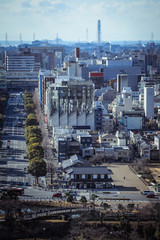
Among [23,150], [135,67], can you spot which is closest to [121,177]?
Answer: [23,150]

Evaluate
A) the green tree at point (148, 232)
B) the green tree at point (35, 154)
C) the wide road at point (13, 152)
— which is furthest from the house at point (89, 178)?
the green tree at point (148, 232)

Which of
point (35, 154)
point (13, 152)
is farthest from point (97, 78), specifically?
point (35, 154)

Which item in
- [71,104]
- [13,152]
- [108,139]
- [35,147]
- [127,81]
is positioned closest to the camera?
[35,147]

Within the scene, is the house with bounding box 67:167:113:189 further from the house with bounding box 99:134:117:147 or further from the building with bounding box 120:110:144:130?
the building with bounding box 120:110:144:130

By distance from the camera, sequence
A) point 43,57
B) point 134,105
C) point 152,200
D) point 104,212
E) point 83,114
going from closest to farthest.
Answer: point 104,212, point 152,200, point 83,114, point 134,105, point 43,57

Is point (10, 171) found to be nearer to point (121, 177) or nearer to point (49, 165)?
point (49, 165)

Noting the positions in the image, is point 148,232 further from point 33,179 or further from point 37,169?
point 33,179
